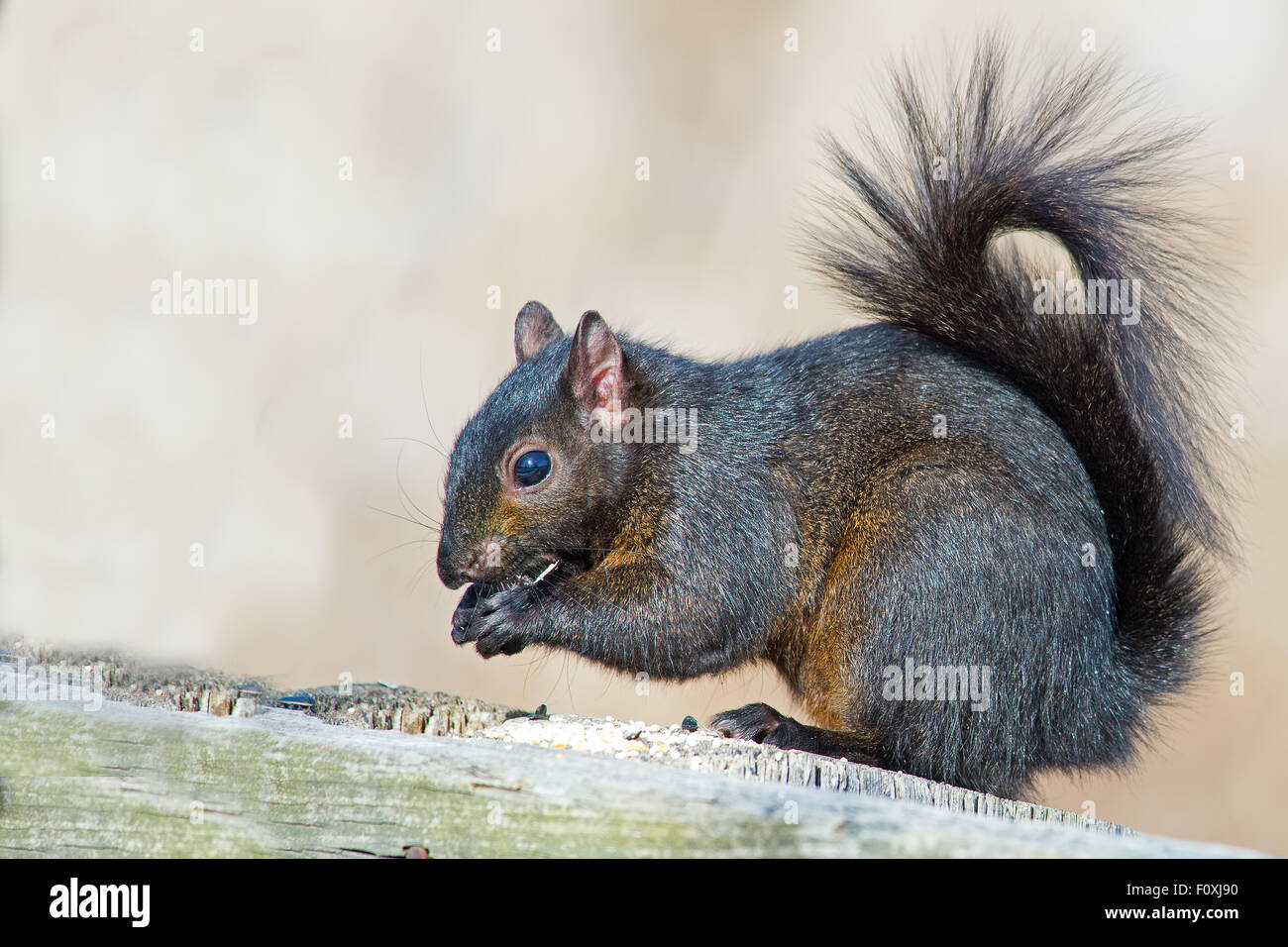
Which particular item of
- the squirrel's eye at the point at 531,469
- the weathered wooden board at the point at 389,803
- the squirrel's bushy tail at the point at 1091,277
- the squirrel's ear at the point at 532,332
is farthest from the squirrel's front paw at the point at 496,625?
the squirrel's bushy tail at the point at 1091,277

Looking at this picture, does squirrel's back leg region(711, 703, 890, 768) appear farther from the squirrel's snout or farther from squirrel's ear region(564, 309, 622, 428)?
squirrel's ear region(564, 309, 622, 428)

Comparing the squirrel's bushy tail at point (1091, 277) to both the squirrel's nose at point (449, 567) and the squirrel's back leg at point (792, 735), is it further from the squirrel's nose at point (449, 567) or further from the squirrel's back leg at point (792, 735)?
the squirrel's nose at point (449, 567)

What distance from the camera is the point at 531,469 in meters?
2.74

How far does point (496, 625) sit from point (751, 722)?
0.60 metres

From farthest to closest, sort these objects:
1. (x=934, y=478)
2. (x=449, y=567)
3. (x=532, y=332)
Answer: (x=532, y=332) → (x=449, y=567) → (x=934, y=478)

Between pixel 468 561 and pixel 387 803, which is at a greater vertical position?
pixel 468 561

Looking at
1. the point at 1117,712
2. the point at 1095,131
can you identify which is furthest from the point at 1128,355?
the point at 1117,712

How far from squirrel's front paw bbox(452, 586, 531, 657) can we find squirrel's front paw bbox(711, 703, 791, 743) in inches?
19.1

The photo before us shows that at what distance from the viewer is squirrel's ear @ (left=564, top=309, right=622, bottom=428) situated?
275 centimetres

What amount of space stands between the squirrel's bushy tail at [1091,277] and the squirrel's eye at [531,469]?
842 millimetres

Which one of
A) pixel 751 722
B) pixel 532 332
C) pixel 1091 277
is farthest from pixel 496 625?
pixel 1091 277

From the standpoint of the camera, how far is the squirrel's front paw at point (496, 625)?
265cm

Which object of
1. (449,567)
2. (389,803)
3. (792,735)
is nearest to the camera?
(389,803)

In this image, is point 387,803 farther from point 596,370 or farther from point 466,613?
point 596,370
